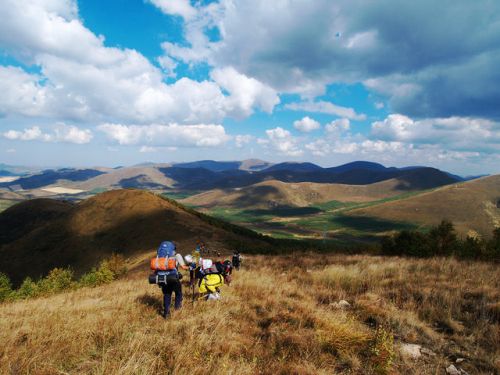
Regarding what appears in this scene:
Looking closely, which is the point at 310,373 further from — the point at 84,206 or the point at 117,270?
the point at 84,206

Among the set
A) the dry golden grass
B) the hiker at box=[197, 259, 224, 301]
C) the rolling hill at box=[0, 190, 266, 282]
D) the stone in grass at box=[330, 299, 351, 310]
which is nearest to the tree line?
the rolling hill at box=[0, 190, 266, 282]

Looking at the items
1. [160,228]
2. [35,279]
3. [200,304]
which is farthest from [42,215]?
[200,304]

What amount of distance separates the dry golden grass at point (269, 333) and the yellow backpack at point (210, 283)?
663mm

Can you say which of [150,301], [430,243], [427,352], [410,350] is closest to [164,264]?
[150,301]

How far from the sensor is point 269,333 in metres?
7.00

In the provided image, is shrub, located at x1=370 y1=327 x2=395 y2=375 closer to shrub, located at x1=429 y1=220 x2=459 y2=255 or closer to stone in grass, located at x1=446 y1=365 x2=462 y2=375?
stone in grass, located at x1=446 y1=365 x2=462 y2=375

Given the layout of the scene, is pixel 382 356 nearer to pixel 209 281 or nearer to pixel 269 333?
pixel 269 333

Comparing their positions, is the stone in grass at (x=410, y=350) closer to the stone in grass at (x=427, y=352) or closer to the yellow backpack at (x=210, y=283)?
Answer: the stone in grass at (x=427, y=352)

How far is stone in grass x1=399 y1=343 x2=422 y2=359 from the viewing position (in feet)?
19.8

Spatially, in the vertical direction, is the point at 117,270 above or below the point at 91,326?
below

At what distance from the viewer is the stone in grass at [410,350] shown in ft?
19.8

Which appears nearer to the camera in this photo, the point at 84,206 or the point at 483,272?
the point at 483,272

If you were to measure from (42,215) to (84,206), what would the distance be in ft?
194

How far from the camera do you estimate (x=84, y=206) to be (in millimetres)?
95875
